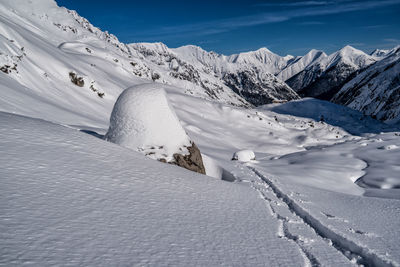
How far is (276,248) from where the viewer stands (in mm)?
4223

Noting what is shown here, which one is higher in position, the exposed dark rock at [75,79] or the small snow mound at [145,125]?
the exposed dark rock at [75,79]

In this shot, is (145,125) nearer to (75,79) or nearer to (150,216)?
(150,216)

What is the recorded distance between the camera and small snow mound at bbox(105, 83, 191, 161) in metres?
9.70

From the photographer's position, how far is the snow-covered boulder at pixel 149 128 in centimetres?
973

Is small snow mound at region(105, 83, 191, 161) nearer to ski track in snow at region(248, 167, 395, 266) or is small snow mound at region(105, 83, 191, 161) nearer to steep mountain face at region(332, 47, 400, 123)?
ski track in snow at region(248, 167, 395, 266)

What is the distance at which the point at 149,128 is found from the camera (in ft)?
32.2

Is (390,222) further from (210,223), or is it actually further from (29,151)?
(29,151)

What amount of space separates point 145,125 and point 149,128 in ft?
0.60

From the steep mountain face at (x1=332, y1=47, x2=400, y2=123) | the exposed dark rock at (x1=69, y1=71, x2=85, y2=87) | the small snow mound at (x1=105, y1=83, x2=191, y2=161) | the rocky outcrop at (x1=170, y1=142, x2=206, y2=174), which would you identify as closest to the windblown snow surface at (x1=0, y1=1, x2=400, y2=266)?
the small snow mound at (x1=105, y1=83, x2=191, y2=161)

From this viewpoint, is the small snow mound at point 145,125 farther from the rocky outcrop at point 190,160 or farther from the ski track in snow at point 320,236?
the ski track in snow at point 320,236

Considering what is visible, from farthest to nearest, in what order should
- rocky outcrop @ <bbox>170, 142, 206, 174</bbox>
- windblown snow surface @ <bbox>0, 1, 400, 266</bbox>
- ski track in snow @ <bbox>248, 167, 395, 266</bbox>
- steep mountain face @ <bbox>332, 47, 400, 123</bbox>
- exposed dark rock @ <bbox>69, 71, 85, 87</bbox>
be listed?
steep mountain face @ <bbox>332, 47, 400, 123</bbox> < exposed dark rock @ <bbox>69, 71, 85, 87</bbox> < rocky outcrop @ <bbox>170, 142, 206, 174</bbox> < ski track in snow @ <bbox>248, 167, 395, 266</bbox> < windblown snow surface @ <bbox>0, 1, 400, 266</bbox>

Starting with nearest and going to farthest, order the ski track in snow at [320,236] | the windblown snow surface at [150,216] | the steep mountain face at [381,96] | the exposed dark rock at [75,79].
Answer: the windblown snow surface at [150,216] < the ski track in snow at [320,236] < the exposed dark rock at [75,79] < the steep mountain face at [381,96]

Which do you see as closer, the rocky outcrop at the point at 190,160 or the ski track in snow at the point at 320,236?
the ski track in snow at the point at 320,236

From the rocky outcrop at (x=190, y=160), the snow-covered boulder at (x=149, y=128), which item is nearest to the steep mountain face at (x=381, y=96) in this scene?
the rocky outcrop at (x=190, y=160)
